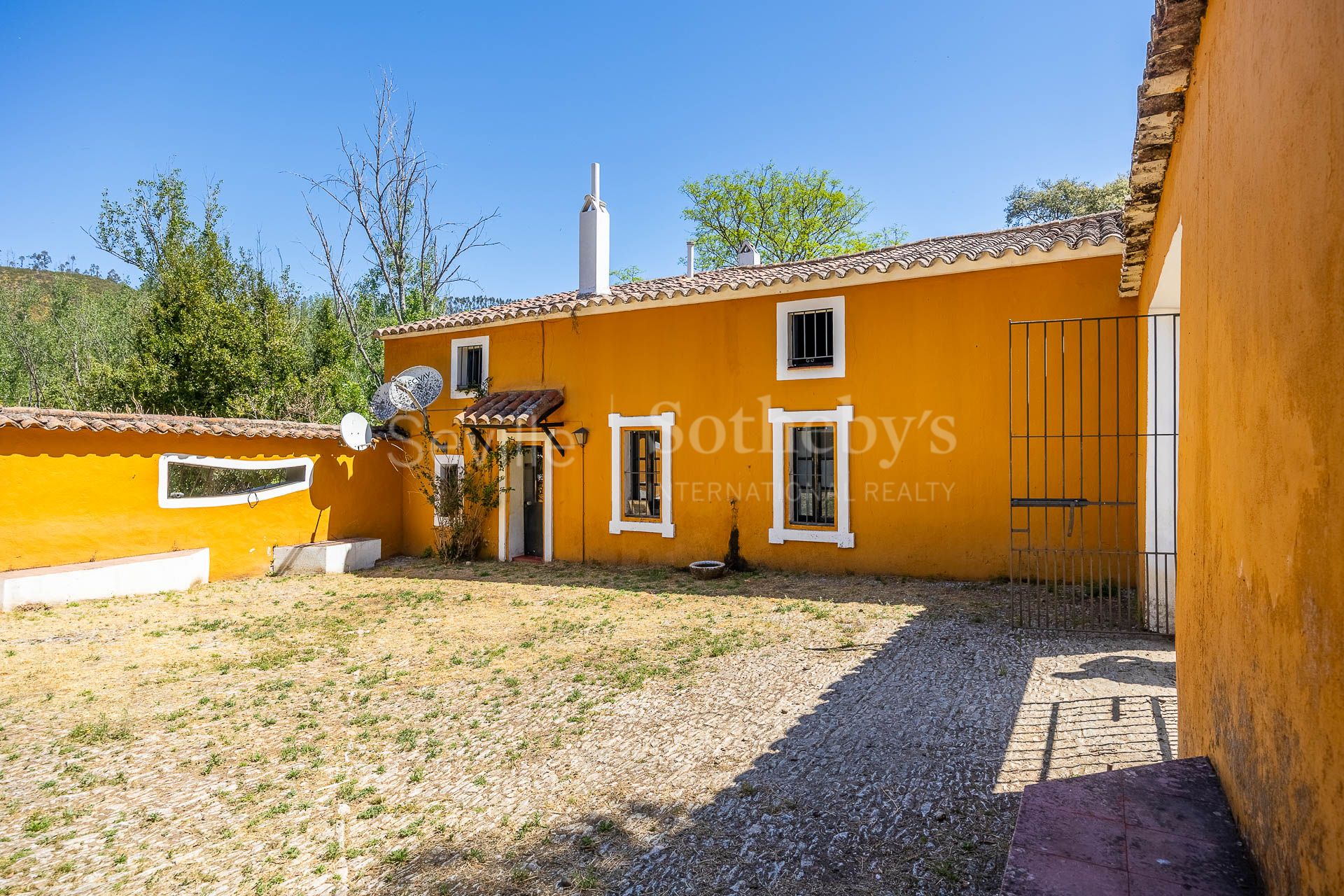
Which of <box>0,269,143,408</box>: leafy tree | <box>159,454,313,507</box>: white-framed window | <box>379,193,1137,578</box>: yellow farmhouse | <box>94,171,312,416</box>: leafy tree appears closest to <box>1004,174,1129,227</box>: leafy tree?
<box>379,193,1137,578</box>: yellow farmhouse

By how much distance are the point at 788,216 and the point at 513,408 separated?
18.4 metres

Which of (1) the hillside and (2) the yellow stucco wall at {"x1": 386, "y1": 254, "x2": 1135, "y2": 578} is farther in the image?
(1) the hillside

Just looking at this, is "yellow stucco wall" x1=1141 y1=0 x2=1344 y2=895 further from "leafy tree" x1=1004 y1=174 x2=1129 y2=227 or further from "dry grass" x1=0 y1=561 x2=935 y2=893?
"leafy tree" x1=1004 y1=174 x2=1129 y2=227

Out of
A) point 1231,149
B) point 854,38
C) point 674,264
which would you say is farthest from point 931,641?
point 674,264

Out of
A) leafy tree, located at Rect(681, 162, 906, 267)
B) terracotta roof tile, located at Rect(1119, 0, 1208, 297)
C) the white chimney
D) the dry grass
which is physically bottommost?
the dry grass

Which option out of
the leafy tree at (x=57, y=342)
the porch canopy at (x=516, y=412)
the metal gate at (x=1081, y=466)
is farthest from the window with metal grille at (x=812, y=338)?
the leafy tree at (x=57, y=342)

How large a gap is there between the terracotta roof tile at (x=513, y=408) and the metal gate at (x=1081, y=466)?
24.0 ft

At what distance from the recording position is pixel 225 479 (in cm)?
1191

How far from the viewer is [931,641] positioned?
260 inches

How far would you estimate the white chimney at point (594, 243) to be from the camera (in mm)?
13922

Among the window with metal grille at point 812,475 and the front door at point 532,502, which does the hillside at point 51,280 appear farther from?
the window with metal grille at point 812,475

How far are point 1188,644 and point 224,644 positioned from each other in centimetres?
817

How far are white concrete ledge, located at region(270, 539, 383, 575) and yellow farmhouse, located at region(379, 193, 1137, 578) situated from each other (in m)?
1.82

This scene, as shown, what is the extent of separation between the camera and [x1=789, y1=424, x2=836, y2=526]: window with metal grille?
1061 centimetres
